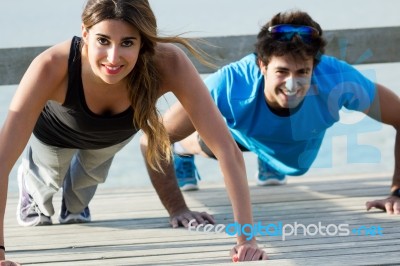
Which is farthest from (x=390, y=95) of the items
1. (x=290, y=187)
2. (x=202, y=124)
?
(x=202, y=124)

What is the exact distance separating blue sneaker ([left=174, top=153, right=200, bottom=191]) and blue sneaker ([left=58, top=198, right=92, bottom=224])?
84 centimetres

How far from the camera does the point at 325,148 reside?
23.0ft

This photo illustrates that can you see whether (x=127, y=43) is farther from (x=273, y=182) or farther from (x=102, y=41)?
(x=273, y=182)

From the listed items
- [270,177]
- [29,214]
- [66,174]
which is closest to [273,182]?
[270,177]

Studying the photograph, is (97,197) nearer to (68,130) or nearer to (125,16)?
(68,130)

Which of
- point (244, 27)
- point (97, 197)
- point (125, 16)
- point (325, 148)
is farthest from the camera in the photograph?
point (244, 27)

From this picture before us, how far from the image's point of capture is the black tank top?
335cm

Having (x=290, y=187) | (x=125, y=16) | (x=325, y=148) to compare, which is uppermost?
(x=325, y=148)

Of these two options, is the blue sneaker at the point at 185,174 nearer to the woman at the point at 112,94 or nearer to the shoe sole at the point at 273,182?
the shoe sole at the point at 273,182

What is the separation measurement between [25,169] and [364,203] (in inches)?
59.6

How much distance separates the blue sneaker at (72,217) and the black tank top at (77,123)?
401 millimetres

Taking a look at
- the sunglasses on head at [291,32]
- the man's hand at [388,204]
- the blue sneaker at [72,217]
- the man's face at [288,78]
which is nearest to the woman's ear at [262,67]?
the man's face at [288,78]

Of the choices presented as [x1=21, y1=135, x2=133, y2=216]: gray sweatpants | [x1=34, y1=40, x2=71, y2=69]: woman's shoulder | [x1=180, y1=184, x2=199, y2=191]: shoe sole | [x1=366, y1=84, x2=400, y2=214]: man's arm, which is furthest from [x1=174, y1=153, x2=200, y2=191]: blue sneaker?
[x1=34, y1=40, x2=71, y2=69]: woman's shoulder

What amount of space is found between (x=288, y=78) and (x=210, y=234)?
800 mm
